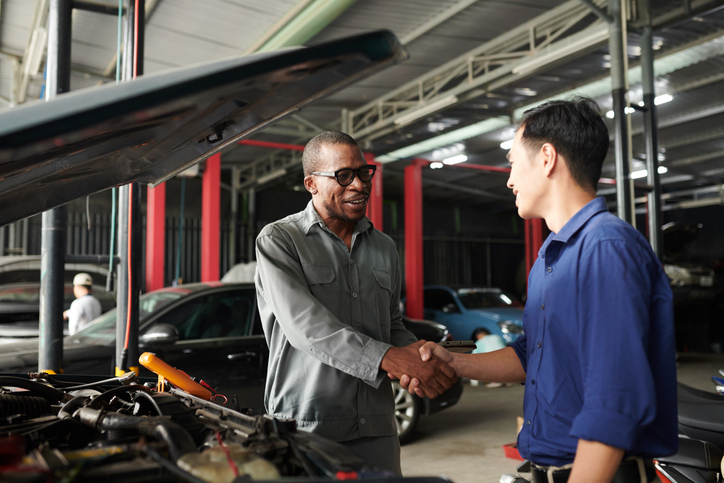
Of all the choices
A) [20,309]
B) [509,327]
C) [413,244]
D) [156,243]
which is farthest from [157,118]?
[413,244]

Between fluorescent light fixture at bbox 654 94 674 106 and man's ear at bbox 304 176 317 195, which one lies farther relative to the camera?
fluorescent light fixture at bbox 654 94 674 106

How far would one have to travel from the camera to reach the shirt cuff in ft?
3.57

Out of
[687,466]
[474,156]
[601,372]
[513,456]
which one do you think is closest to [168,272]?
[474,156]

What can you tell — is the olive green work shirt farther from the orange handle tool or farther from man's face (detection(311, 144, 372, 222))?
the orange handle tool

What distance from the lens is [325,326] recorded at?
1.72 meters

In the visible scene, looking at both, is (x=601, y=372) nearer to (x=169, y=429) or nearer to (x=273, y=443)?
(x=273, y=443)

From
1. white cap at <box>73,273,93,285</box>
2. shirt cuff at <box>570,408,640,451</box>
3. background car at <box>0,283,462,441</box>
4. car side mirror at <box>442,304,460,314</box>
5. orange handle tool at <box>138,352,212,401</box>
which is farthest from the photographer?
car side mirror at <box>442,304,460,314</box>

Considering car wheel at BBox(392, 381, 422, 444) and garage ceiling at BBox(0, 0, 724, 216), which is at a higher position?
garage ceiling at BBox(0, 0, 724, 216)

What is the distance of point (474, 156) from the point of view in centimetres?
1407

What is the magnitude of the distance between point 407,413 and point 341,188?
3621 millimetres

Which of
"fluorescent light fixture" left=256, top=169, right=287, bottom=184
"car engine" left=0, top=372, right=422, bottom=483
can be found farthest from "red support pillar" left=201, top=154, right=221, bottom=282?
"car engine" left=0, top=372, right=422, bottom=483

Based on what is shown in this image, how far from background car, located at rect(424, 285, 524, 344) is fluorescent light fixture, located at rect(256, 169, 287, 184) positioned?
4.74 meters

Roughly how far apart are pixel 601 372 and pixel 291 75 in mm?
907

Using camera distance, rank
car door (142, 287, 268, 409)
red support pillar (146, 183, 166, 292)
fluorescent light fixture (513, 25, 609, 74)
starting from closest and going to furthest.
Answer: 1. car door (142, 287, 268, 409)
2. fluorescent light fixture (513, 25, 609, 74)
3. red support pillar (146, 183, 166, 292)
